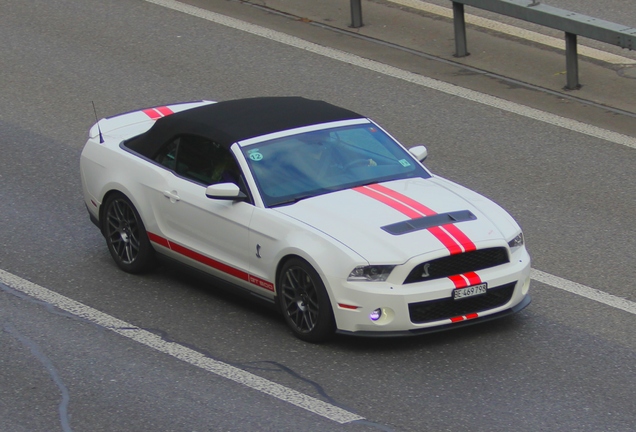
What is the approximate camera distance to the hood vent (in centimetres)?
832

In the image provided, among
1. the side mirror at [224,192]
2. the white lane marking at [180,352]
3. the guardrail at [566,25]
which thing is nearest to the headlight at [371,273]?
the white lane marking at [180,352]

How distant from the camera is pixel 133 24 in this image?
15.9 m

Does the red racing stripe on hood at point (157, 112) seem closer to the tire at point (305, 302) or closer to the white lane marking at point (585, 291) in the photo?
the tire at point (305, 302)

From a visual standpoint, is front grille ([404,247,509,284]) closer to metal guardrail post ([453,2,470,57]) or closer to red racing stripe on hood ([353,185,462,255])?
red racing stripe on hood ([353,185,462,255])

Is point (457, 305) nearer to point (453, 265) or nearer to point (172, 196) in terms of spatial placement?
point (453, 265)

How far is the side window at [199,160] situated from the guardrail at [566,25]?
5.55 metres

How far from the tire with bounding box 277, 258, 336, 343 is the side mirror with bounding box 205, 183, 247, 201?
2.21ft

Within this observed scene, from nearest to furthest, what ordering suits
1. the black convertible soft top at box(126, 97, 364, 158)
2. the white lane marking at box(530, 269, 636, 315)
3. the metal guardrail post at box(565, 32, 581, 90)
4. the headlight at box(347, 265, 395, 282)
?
the headlight at box(347, 265, 395, 282)
the white lane marking at box(530, 269, 636, 315)
the black convertible soft top at box(126, 97, 364, 158)
the metal guardrail post at box(565, 32, 581, 90)

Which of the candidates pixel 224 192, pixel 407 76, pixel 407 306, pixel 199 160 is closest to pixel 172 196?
pixel 199 160

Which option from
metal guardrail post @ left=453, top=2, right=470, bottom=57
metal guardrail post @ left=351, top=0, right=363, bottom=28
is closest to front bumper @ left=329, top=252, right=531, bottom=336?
metal guardrail post @ left=453, top=2, right=470, bottom=57

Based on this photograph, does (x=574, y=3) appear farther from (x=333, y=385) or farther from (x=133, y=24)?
(x=333, y=385)

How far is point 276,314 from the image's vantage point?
358 inches

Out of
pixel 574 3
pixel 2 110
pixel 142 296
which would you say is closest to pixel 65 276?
pixel 142 296

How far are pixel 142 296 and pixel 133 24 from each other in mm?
7192
